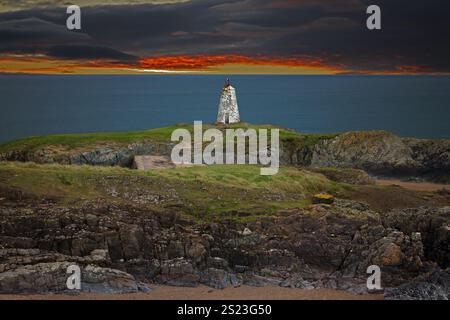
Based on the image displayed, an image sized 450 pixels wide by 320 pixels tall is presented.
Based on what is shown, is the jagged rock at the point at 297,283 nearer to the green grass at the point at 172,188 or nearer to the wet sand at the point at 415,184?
the green grass at the point at 172,188

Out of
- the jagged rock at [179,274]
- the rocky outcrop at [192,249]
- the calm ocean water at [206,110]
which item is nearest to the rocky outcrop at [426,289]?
the rocky outcrop at [192,249]

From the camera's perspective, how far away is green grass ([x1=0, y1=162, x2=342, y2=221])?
48.8 m

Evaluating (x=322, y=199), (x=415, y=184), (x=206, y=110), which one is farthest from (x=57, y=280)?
(x=206, y=110)

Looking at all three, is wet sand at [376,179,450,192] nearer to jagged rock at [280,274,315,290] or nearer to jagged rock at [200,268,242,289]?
jagged rock at [280,274,315,290]

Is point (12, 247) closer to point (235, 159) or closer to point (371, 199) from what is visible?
point (371, 199)

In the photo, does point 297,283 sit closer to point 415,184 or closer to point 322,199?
point 322,199

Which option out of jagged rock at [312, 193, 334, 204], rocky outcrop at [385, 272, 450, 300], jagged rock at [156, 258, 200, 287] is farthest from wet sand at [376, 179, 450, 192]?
jagged rock at [156, 258, 200, 287]

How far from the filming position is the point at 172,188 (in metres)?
52.4

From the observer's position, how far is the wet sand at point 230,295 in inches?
1508

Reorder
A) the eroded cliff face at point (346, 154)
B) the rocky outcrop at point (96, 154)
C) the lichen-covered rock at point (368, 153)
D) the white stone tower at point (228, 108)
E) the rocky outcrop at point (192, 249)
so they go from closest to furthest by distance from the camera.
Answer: the rocky outcrop at point (192, 249)
the rocky outcrop at point (96, 154)
the eroded cliff face at point (346, 154)
the lichen-covered rock at point (368, 153)
the white stone tower at point (228, 108)

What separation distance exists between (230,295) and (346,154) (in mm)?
50355

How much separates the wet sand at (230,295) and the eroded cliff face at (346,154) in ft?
132

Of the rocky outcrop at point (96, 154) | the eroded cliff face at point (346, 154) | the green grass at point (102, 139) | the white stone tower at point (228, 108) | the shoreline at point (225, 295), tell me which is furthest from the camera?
the white stone tower at point (228, 108)

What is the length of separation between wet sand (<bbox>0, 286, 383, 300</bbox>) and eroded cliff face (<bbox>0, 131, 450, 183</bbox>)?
4012cm
